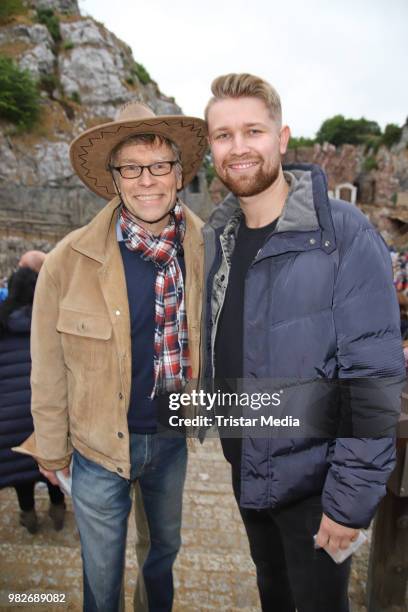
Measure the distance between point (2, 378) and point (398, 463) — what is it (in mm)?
2720

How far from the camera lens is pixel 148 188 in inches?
83.6

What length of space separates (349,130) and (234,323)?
74566 mm

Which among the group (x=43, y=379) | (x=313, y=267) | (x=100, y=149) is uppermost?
(x=100, y=149)

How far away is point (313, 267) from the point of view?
167 cm

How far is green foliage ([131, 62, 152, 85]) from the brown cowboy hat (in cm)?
4562

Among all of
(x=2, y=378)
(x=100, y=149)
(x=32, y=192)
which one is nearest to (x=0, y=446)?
(x=2, y=378)

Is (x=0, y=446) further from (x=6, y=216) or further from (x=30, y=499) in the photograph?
(x=6, y=216)

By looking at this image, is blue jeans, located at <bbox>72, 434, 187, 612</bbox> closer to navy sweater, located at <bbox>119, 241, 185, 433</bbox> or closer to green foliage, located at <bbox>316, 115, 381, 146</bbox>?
navy sweater, located at <bbox>119, 241, 185, 433</bbox>

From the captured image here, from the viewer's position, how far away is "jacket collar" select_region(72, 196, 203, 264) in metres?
2.08

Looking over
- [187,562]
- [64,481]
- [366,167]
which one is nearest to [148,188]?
[64,481]

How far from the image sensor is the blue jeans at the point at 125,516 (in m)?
2.12

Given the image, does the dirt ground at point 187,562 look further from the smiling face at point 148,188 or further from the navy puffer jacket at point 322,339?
the smiling face at point 148,188

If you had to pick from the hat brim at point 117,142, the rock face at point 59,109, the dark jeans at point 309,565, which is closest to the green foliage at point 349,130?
the rock face at point 59,109

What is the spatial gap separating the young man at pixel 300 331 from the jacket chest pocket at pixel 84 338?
56 cm
